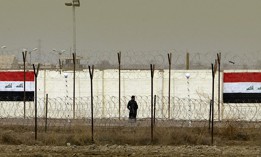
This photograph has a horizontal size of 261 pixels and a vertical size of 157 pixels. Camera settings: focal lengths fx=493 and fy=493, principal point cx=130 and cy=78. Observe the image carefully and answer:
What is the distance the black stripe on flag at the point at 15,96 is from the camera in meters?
23.9

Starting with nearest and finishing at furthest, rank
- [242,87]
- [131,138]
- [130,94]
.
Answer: [131,138] < [242,87] < [130,94]

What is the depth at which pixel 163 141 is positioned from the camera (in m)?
14.5

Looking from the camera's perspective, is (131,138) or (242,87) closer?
(131,138)

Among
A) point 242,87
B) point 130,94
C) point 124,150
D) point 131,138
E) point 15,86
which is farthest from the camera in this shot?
point 15,86

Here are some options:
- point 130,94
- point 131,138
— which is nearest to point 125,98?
point 130,94

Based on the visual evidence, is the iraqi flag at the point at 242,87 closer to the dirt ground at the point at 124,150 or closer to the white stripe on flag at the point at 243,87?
the white stripe on flag at the point at 243,87

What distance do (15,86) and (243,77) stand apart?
10897mm

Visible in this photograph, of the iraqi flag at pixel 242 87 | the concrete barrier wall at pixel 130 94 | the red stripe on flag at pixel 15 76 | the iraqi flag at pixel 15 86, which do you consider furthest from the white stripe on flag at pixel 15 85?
the iraqi flag at pixel 242 87

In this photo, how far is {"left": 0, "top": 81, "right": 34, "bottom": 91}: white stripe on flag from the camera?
78.3ft

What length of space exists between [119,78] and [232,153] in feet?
36.6

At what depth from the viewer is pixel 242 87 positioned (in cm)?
2275

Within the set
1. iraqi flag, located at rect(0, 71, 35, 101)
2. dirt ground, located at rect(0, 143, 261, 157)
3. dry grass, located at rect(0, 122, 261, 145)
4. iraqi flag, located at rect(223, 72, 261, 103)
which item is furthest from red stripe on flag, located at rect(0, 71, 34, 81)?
dirt ground, located at rect(0, 143, 261, 157)

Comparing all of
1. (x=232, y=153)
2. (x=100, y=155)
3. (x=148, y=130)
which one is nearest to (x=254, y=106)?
(x=148, y=130)

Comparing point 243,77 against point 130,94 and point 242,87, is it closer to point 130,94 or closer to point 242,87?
point 242,87
